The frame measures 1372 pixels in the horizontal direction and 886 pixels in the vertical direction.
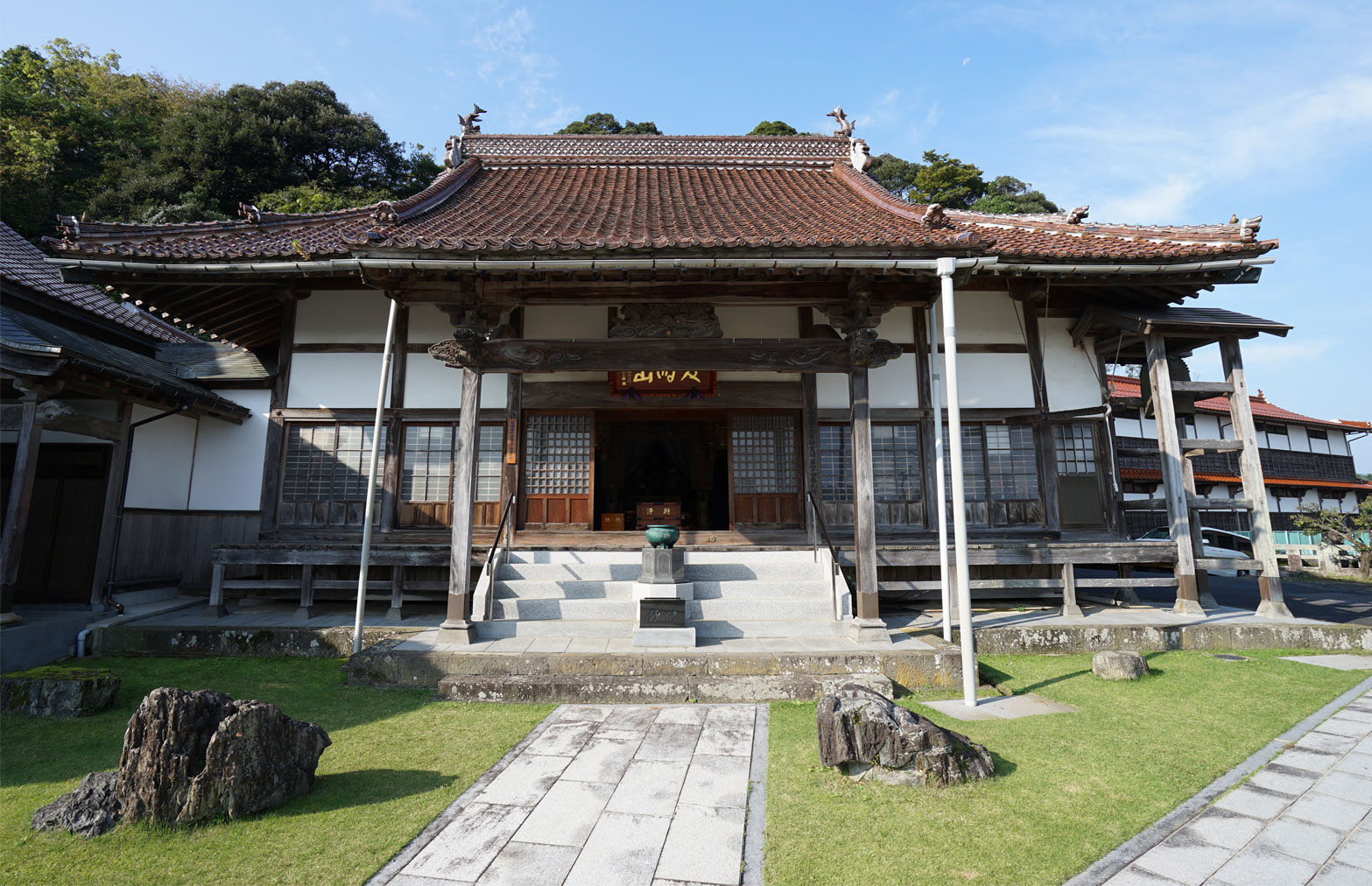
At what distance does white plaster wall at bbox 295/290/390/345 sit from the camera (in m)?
9.30

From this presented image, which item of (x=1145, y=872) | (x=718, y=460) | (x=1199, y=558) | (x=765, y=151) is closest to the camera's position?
(x=1145, y=872)

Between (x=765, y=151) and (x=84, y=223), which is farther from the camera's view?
(x=765, y=151)

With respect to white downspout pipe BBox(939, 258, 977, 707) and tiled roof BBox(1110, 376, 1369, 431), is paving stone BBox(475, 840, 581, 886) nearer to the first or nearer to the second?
white downspout pipe BBox(939, 258, 977, 707)

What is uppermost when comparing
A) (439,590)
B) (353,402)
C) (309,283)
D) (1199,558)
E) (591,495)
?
(309,283)

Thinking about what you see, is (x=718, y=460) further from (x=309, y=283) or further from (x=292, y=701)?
(x=292, y=701)

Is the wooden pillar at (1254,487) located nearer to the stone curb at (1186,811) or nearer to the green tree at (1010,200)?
the stone curb at (1186,811)

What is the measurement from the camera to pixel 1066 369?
377 inches

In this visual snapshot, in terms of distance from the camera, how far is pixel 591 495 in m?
9.20

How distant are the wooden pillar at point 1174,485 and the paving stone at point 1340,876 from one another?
19.0 feet

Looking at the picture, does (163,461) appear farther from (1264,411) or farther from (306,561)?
(1264,411)

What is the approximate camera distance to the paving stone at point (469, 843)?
2.93 metres

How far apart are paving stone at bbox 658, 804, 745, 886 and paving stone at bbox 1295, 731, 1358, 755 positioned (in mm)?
4422

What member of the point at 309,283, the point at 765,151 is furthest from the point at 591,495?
the point at 765,151

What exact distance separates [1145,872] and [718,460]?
1211 centimetres
